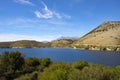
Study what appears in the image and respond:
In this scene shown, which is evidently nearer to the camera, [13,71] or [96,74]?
[96,74]

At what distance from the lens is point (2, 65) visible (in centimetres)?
4616

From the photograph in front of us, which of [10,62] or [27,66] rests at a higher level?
[10,62]

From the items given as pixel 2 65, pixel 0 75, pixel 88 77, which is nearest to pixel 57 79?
pixel 88 77

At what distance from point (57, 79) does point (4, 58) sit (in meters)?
28.9

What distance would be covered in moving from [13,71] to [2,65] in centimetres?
278

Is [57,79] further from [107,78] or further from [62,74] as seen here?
[107,78]

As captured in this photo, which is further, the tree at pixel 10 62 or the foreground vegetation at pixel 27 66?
the tree at pixel 10 62

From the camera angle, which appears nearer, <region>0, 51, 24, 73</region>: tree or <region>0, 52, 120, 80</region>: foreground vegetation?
<region>0, 52, 120, 80</region>: foreground vegetation

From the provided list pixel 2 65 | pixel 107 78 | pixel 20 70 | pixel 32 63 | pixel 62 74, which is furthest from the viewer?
pixel 32 63

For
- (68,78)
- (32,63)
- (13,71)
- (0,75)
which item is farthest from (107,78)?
(32,63)

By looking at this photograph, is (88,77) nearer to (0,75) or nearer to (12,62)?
(0,75)

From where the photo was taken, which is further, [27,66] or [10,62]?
[27,66]

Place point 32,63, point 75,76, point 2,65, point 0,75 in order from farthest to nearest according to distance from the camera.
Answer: point 32,63 < point 2,65 < point 0,75 < point 75,76

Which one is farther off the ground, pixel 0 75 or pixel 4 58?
pixel 4 58
